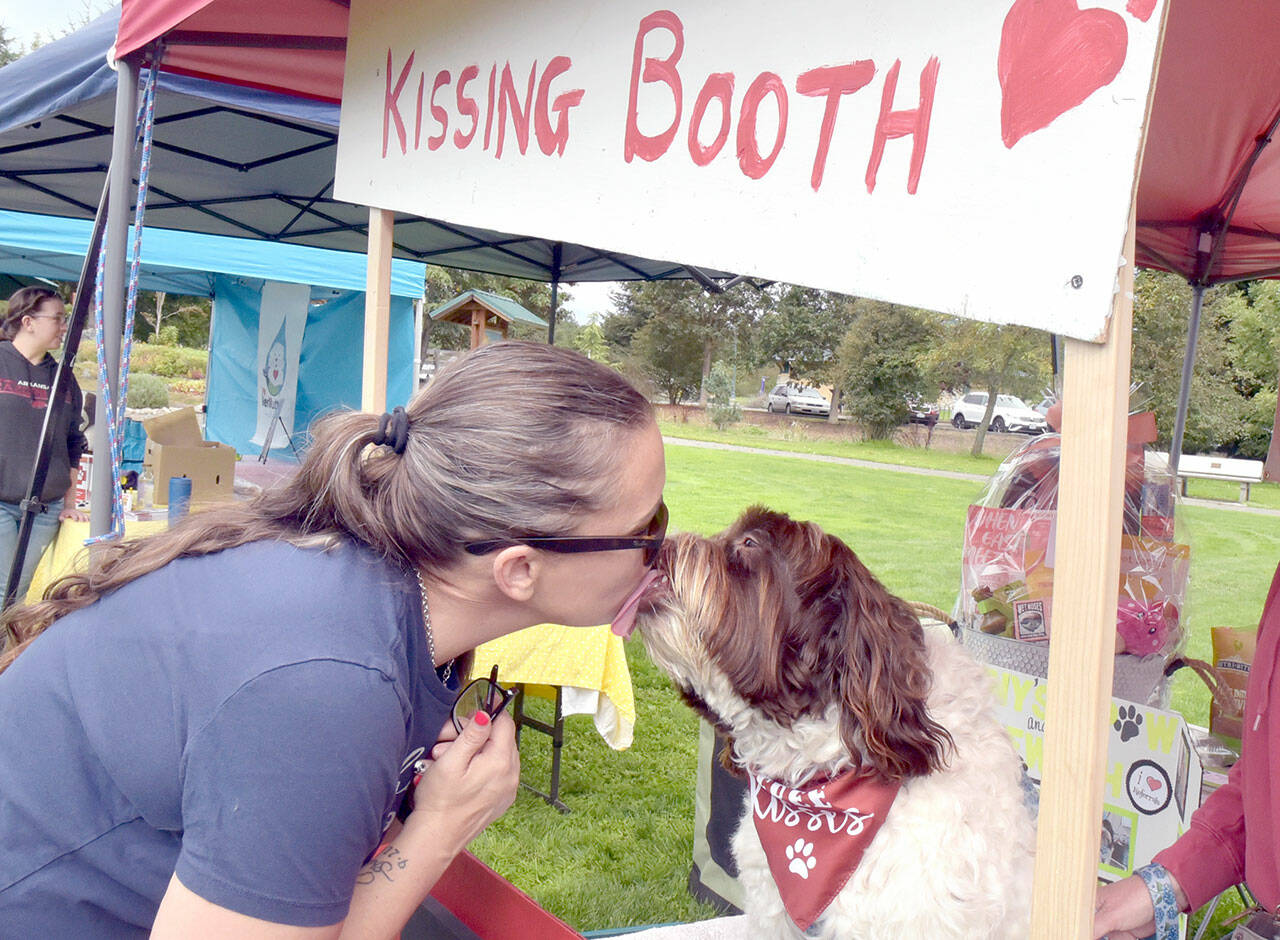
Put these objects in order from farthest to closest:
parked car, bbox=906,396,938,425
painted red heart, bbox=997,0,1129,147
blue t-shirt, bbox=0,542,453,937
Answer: parked car, bbox=906,396,938,425 → blue t-shirt, bbox=0,542,453,937 → painted red heart, bbox=997,0,1129,147

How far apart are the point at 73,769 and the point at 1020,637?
2425 millimetres

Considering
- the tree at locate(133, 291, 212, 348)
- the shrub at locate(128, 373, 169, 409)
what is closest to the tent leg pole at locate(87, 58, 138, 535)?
the shrub at locate(128, 373, 169, 409)

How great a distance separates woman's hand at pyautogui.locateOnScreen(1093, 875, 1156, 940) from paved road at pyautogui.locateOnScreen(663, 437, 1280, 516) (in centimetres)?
1356

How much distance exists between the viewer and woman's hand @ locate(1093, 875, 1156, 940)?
5.57 ft

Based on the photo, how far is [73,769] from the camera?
1.11m

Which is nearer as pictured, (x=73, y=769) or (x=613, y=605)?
(x=73, y=769)

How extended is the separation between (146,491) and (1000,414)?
21.7 meters

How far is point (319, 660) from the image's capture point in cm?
104

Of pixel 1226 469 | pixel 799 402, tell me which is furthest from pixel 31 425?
pixel 799 402

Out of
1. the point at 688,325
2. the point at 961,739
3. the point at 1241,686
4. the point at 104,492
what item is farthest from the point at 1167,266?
the point at 688,325

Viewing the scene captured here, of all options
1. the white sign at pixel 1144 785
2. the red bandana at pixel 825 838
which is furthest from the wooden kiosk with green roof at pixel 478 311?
the red bandana at pixel 825 838

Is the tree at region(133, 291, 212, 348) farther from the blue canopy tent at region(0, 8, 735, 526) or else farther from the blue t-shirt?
the blue t-shirt

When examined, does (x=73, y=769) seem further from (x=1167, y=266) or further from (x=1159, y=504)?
(x=1167, y=266)

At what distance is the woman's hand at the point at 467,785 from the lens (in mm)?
1296
